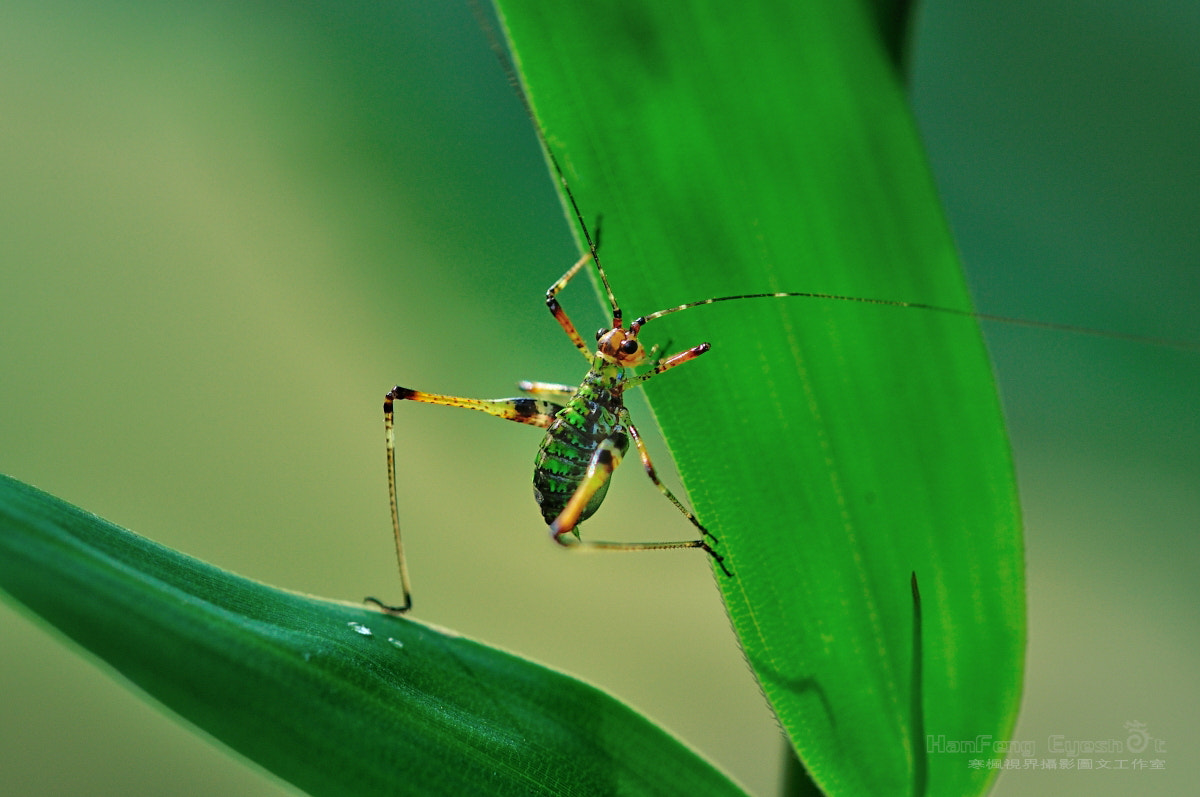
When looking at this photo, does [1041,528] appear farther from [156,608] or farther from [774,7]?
[156,608]

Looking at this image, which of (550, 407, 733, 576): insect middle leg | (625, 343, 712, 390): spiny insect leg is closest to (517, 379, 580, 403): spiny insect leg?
(550, 407, 733, 576): insect middle leg

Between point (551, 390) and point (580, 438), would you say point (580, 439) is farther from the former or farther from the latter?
point (551, 390)

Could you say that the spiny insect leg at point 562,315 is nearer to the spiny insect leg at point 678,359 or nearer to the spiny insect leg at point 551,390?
the spiny insect leg at point 551,390

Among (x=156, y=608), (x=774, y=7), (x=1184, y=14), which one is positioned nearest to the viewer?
(x=156, y=608)

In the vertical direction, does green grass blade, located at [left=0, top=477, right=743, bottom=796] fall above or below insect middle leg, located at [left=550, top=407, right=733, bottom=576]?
below

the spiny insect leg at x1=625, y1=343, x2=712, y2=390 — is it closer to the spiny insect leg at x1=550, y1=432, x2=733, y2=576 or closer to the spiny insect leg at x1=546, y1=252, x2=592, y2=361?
the spiny insect leg at x1=550, y1=432, x2=733, y2=576

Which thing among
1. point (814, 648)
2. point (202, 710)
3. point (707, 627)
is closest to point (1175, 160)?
point (707, 627)
